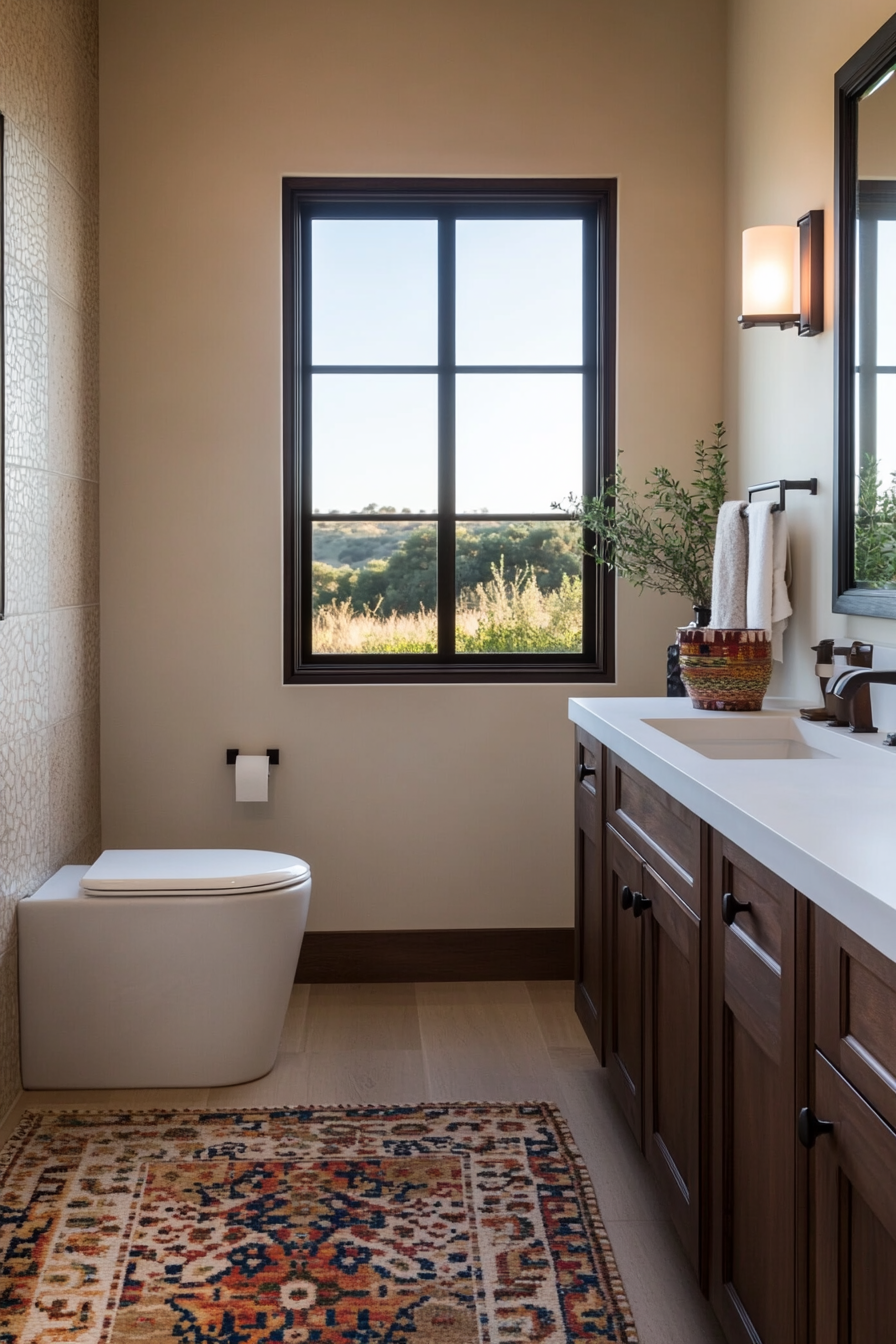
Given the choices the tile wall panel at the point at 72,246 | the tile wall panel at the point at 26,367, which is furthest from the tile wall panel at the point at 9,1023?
the tile wall panel at the point at 72,246

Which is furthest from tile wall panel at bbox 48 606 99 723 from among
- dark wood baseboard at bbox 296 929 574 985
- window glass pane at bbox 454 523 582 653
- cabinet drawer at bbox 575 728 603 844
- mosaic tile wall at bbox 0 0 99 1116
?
cabinet drawer at bbox 575 728 603 844

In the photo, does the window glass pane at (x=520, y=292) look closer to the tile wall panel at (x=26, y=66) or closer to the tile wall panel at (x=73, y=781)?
the tile wall panel at (x=26, y=66)

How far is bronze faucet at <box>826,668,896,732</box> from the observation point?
6.41 feet

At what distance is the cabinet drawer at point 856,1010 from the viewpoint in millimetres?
1040

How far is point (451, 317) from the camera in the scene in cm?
341

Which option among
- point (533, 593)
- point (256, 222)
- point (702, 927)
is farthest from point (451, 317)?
point (702, 927)

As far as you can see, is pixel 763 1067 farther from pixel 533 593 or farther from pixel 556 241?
pixel 556 241

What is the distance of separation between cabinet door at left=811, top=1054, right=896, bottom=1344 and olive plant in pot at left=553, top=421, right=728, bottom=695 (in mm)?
1881

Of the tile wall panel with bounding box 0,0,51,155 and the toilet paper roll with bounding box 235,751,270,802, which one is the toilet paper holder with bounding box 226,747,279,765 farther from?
the tile wall panel with bounding box 0,0,51,155

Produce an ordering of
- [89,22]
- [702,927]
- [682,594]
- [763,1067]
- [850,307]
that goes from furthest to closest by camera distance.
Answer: [682,594], [89,22], [850,307], [702,927], [763,1067]

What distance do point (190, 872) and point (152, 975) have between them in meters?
0.24

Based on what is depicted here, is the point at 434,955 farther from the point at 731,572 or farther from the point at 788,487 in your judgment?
the point at 788,487

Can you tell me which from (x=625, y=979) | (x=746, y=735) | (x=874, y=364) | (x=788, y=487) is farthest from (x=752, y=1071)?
(x=788, y=487)

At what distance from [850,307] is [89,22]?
2.13 meters
